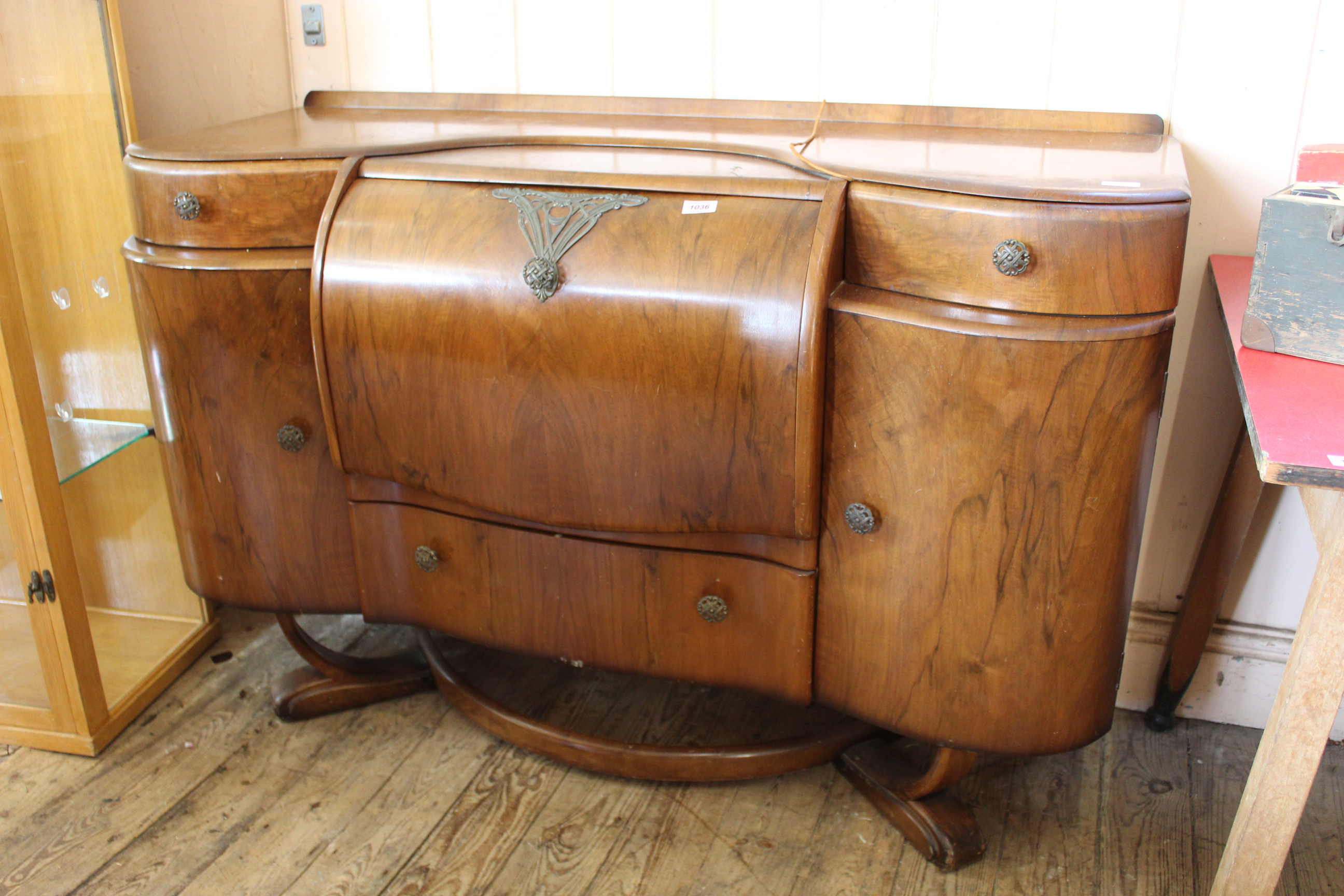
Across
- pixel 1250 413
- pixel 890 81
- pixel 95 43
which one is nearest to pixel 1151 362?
pixel 1250 413

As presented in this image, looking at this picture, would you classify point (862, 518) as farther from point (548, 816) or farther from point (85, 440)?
point (85, 440)

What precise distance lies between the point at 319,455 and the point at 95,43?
74cm

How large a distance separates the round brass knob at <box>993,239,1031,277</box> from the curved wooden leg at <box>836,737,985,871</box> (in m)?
0.61

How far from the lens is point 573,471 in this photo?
47.5 inches

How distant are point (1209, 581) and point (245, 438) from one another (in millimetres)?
1364

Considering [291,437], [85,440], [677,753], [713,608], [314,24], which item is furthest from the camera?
[314,24]

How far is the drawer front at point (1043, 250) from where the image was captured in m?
1.02

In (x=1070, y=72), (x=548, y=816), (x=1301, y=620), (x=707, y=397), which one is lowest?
(x=548, y=816)

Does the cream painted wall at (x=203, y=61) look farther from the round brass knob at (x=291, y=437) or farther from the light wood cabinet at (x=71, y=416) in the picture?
the round brass knob at (x=291, y=437)

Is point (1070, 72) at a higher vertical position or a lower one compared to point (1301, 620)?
higher

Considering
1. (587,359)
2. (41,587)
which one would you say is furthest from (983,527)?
(41,587)

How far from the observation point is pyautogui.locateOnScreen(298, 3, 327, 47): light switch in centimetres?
175

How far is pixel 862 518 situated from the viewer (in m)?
1.17

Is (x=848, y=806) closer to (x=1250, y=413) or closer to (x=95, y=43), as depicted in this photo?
(x=1250, y=413)
